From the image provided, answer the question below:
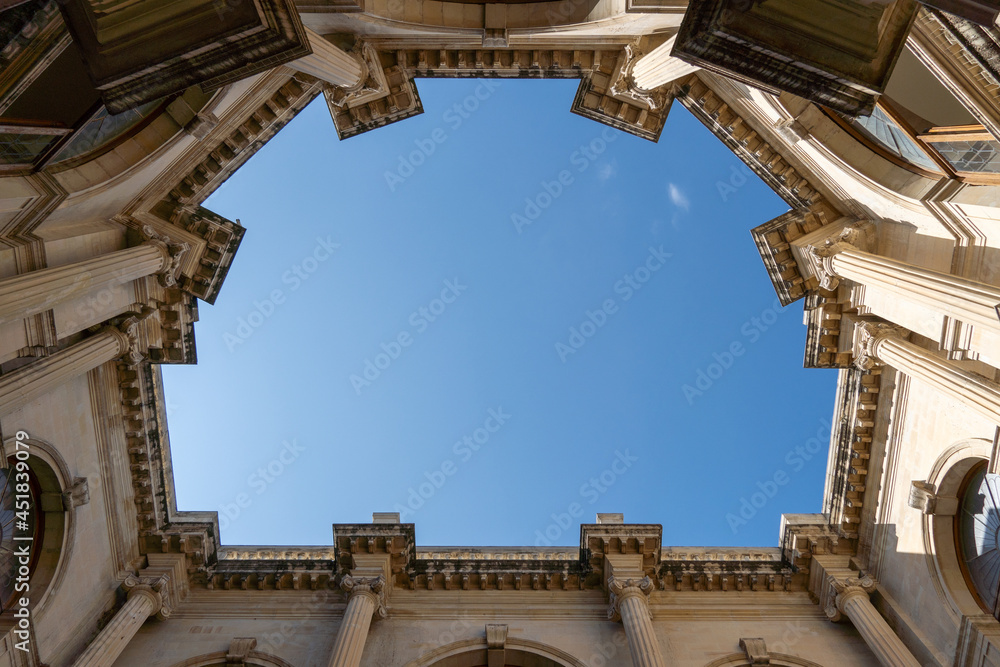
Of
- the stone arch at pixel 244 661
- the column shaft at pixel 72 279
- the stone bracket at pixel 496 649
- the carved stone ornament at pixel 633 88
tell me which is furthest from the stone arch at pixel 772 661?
the column shaft at pixel 72 279

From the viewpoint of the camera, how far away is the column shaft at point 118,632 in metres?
14.1

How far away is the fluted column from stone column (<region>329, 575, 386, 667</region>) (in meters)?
14.5

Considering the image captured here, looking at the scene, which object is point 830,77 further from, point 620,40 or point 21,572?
point 21,572

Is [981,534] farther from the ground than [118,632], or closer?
farther from the ground

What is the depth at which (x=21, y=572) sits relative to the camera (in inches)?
552

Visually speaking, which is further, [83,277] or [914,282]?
[83,277]

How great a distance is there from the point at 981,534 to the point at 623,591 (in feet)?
27.5

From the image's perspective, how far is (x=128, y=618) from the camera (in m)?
15.4

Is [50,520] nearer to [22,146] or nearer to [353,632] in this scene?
[353,632]

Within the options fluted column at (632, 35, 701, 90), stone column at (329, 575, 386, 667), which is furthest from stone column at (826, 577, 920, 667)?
fluted column at (632, 35, 701, 90)

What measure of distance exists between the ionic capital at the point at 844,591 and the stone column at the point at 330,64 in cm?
1819

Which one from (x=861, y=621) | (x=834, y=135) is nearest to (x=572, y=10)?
(x=834, y=135)

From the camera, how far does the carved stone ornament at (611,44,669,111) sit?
16.6 m

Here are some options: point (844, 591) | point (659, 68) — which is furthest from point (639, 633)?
point (659, 68)
